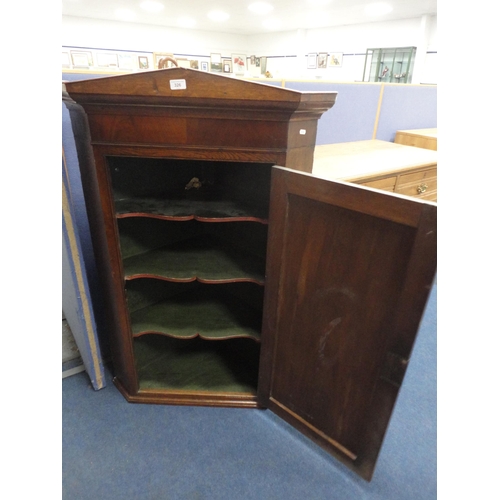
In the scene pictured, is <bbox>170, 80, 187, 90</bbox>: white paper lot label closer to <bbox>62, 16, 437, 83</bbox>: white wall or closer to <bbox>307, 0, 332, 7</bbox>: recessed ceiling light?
<bbox>307, 0, 332, 7</bbox>: recessed ceiling light

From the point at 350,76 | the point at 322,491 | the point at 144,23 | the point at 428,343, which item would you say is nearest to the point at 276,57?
the point at 350,76

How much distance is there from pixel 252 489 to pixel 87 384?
2.59 ft

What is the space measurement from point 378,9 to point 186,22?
484 cm

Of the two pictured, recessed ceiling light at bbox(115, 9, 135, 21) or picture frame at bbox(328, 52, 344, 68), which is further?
picture frame at bbox(328, 52, 344, 68)

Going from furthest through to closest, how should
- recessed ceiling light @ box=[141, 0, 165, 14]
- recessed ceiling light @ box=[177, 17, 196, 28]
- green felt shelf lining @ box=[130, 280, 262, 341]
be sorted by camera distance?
1. recessed ceiling light @ box=[177, 17, 196, 28]
2. recessed ceiling light @ box=[141, 0, 165, 14]
3. green felt shelf lining @ box=[130, 280, 262, 341]

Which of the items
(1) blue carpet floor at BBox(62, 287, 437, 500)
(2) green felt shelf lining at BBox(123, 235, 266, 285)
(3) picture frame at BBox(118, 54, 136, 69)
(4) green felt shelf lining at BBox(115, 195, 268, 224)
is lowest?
(1) blue carpet floor at BBox(62, 287, 437, 500)

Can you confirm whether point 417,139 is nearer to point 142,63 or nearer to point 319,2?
point 319,2

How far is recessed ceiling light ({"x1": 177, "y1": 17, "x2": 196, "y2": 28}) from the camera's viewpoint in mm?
8320

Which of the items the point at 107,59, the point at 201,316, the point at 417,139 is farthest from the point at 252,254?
the point at 107,59

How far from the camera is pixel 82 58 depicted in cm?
764

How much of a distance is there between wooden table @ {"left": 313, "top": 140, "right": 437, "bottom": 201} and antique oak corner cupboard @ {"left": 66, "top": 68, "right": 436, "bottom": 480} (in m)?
0.43

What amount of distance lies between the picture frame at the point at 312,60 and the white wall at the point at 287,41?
0.39 feet

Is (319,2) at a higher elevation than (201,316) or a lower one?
higher

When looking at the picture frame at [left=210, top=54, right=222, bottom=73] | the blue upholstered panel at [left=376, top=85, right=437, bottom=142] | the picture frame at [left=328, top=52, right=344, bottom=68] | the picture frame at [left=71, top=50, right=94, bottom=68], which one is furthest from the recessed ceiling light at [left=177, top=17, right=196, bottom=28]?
the blue upholstered panel at [left=376, top=85, right=437, bottom=142]
